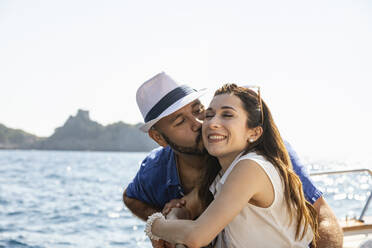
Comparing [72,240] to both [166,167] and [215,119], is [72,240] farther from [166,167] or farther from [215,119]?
[215,119]

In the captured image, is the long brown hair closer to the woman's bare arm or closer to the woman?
the woman

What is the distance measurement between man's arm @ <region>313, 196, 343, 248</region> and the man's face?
87 cm

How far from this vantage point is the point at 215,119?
2174mm

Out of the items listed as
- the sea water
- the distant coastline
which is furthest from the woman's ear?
the distant coastline

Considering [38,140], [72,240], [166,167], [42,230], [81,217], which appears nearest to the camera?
[166,167]

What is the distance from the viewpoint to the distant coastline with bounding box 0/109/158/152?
116312 millimetres

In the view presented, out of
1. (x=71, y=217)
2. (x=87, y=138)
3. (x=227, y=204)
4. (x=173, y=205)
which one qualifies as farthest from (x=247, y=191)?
(x=87, y=138)

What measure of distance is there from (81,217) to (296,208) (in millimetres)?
13850

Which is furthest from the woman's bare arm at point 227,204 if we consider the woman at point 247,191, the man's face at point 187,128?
the man's face at point 187,128

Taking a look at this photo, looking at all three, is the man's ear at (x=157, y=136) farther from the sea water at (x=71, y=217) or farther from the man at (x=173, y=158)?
the sea water at (x=71, y=217)

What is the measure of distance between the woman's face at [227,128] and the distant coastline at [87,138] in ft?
369

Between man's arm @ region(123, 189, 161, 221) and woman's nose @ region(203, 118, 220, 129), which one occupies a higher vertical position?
woman's nose @ region(203, 118, 220, 129)

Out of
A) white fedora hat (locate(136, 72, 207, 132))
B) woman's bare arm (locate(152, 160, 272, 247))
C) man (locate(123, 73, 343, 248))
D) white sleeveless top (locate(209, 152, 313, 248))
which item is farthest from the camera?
white fedora hat (locate(136, 72, 207, 132))

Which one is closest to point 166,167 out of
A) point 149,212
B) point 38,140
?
point 149,212
